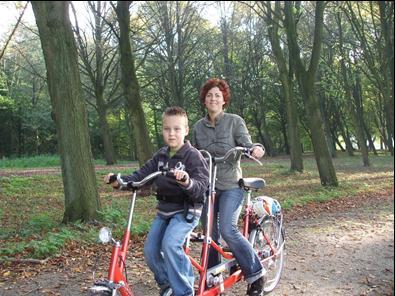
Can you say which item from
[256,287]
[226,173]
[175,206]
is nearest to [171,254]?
[175,206]

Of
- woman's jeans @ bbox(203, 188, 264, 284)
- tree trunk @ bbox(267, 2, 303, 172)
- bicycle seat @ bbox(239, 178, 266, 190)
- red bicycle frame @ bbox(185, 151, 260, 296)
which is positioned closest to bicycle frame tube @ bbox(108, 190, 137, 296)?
red bicycle frame @ bbox(185, 151, 260, 296)

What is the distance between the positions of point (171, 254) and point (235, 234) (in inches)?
37.7

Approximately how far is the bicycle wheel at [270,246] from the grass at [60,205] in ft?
4.31

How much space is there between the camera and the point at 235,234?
427 centimetres

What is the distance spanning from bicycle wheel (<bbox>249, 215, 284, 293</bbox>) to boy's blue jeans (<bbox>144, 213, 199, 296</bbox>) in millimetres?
1215

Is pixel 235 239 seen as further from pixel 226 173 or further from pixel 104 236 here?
pixel 104 236

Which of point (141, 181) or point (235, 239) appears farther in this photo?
point (235, 239)

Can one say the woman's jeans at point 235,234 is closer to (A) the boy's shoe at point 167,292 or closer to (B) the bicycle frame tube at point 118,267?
(A) the boy's shoe at point 167,292

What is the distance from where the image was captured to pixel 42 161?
29.0 metres

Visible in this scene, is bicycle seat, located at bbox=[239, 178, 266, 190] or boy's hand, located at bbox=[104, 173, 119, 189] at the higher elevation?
boy's hand, located at bbox=[104, 173, 119, 189]

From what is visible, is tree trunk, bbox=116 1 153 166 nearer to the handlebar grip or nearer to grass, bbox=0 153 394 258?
grass, bbox=0 153 394 258

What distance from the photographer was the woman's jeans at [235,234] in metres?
4.27

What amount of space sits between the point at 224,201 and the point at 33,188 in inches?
477

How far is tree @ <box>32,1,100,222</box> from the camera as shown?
7691 millimetres
